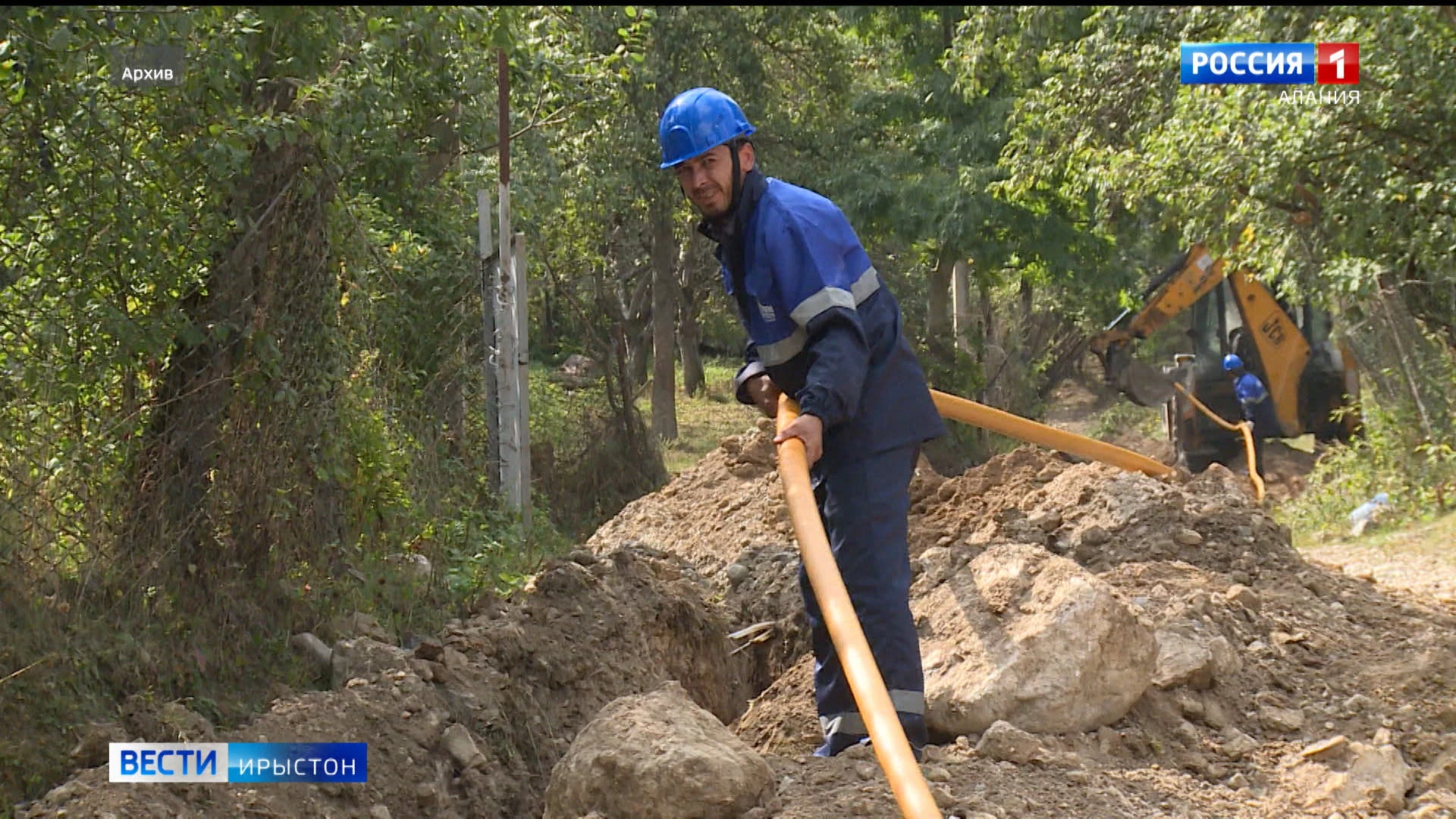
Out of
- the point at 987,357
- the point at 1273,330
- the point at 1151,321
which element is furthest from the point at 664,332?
the point at 1273,330

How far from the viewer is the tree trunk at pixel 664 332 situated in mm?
21359

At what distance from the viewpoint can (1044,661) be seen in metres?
4.93

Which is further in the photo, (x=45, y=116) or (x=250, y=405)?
(x=250, y=405)

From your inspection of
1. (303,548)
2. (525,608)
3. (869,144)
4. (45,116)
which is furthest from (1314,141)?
(869,144)

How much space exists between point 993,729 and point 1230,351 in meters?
13.8

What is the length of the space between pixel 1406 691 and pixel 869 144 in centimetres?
1468

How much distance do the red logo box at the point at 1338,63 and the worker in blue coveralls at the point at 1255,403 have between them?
7.22 meters

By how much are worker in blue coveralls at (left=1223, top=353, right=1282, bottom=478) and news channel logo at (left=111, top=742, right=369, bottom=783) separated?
13405 mm

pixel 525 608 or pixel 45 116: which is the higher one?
pixel 45 116

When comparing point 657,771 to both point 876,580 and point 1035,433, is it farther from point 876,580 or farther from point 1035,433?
point 1035,433

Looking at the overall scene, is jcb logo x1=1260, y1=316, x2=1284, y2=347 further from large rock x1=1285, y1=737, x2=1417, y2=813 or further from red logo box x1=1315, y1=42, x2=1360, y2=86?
large rock x1=1285, y1=737, x2=1417, y2=813

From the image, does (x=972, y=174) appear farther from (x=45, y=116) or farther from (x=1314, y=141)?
(x=45, y=116)

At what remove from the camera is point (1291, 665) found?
577 cm

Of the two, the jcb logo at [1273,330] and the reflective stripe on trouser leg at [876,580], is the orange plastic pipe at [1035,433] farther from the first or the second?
the jcb logo at [1273,330]
